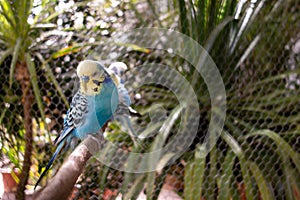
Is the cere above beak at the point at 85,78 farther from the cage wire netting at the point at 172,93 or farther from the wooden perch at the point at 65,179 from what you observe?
the cage wire netting at the point at 172,93

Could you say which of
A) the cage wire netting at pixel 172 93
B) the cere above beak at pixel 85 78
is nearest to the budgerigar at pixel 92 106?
the cere above beak at pixel 85 78

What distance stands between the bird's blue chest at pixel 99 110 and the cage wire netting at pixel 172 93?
1.38 ft

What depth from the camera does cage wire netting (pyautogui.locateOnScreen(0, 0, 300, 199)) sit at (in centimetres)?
117

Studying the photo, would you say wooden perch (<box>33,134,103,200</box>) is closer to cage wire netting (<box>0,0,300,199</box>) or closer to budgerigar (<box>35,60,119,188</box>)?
budgerigar (<box>35,60,119,188</box>)

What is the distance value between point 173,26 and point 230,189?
49 centimetres

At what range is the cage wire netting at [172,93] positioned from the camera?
1.17 meters

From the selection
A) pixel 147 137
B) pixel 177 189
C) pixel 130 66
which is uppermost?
pixel 130 66

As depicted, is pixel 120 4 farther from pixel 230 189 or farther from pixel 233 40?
pixel 230 189

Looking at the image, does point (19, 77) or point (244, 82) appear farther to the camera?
point (244, 82)

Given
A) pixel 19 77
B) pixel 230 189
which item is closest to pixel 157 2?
pixel 19 77

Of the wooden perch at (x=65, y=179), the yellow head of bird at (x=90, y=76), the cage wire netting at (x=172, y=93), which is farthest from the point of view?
the cage wire netting at (x=172, y=93)

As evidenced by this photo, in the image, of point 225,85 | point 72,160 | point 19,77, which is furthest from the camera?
point 225,85

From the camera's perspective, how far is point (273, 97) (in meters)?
1.32

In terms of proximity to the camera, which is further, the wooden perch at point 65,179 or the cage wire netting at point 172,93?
the cage wire netting at point 172,93
